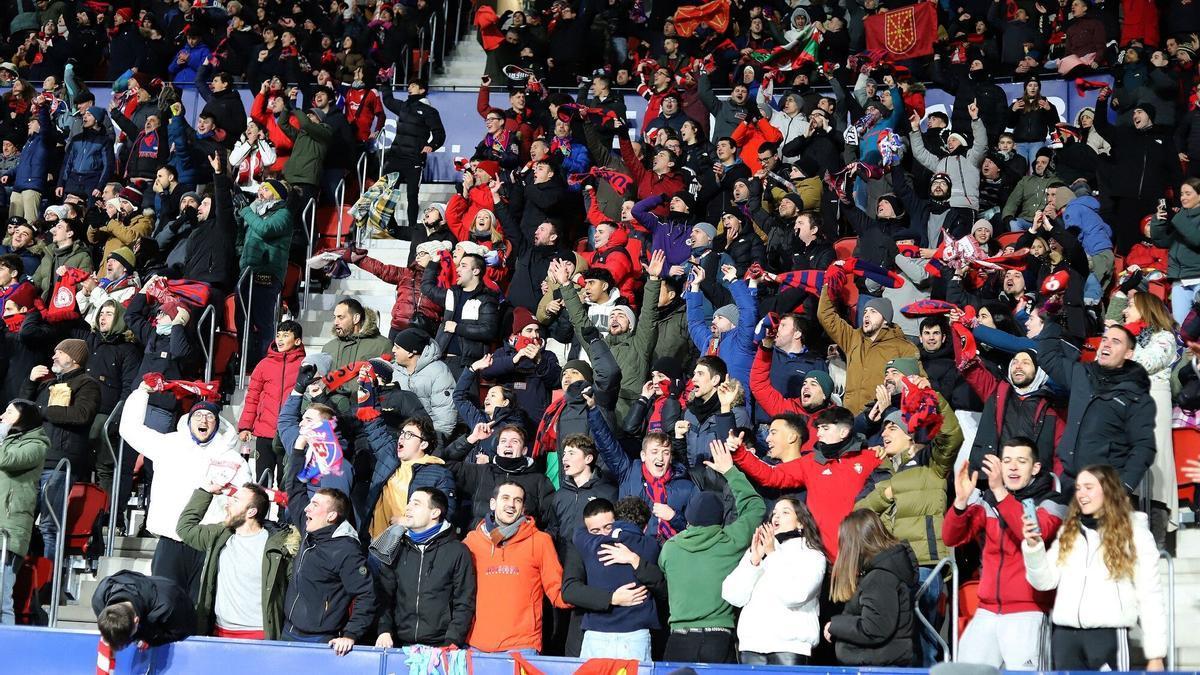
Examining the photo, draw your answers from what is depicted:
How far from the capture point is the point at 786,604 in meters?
7.67

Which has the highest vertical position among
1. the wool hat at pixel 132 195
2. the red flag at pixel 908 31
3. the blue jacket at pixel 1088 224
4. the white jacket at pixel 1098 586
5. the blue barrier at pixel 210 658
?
the red flag at pixel 908 31

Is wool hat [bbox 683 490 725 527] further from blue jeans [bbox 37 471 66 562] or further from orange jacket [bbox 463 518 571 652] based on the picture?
blue jeans [bbox 37 471 66 562]

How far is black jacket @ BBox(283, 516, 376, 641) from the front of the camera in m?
8.25

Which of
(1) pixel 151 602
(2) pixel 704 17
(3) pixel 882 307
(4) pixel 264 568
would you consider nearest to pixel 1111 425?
(3) pixel 882 307

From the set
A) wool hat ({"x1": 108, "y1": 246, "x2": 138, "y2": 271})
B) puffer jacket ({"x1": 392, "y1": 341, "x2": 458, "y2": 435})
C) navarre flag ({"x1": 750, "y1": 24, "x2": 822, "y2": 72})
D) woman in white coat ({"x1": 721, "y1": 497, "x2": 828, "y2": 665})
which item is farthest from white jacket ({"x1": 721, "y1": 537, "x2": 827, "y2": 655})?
navarre flag ({"x1": 750, "y1": 24, "x2": 822, "y2": 72})

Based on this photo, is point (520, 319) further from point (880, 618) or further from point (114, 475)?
point (880, 618)

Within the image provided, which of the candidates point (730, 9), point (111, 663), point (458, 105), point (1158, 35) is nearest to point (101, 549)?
point (111, 663)

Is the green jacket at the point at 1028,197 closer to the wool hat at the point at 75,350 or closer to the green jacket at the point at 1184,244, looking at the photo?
the green jacket at the point at 1184,244

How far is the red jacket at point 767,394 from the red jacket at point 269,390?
11.1 feet

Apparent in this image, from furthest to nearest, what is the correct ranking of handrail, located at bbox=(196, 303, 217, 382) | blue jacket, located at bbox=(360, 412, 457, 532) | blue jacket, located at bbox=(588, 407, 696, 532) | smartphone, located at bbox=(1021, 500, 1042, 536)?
handrail, located at bbox=(196, 303, 217, 382) < blue jacket, located at bbox=(360, 412, 457, 532) < blue jacket, located at bbox=(588, 407, 696, 532) < smartphone, located at bbox=(1021, 500, 1042, 536)

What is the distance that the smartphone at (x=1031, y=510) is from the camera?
7.29m

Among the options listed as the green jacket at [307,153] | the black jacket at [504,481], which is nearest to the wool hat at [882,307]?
the black jacket at [504,481]

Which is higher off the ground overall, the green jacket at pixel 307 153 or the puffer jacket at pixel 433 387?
the green jacket at pixel 307 153

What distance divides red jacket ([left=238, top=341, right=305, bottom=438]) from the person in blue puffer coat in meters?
5.36
